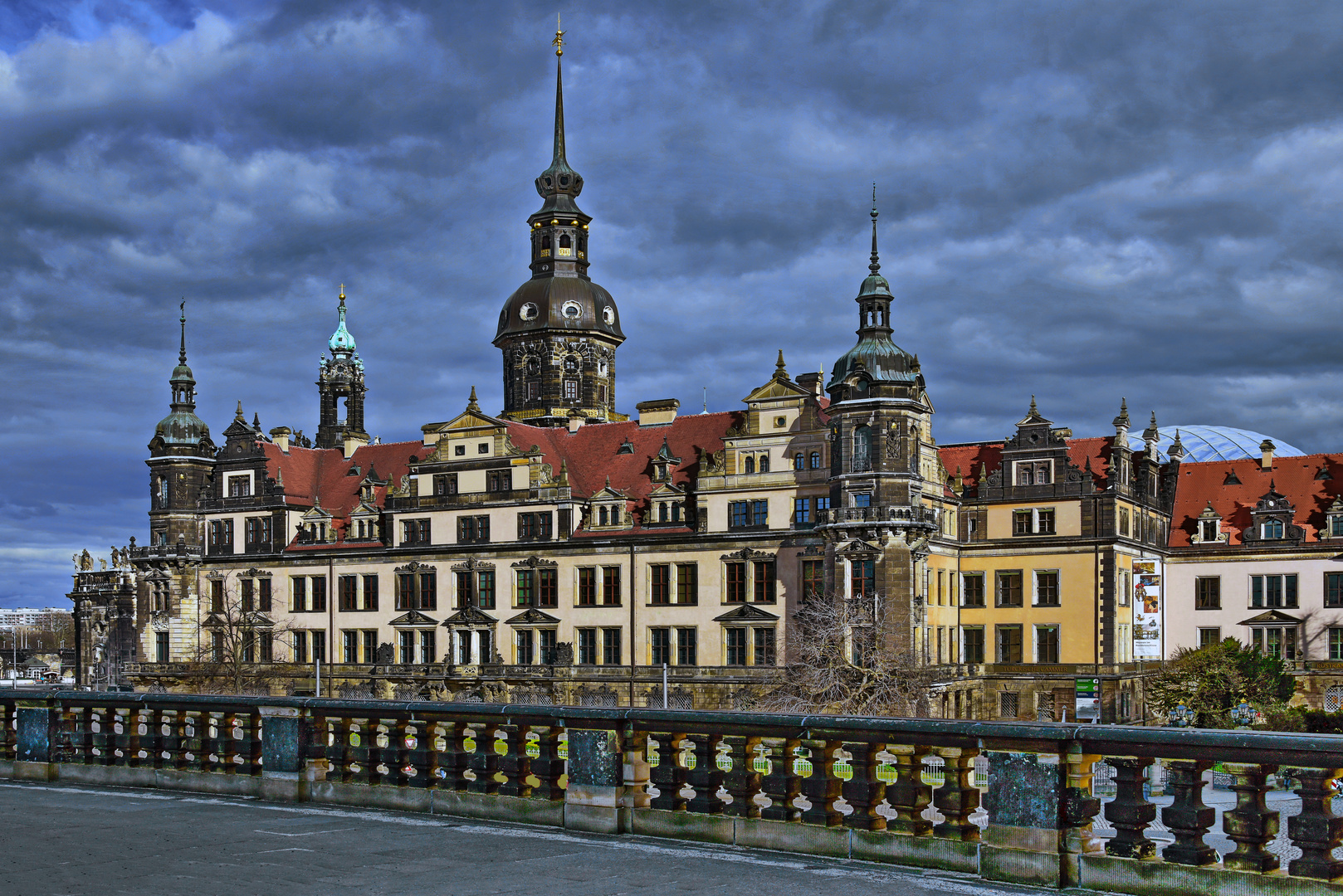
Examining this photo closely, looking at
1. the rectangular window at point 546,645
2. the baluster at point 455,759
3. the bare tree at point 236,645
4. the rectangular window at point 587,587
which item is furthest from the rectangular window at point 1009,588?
the baluster at point 455,759

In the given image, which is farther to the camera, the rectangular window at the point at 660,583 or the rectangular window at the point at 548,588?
the rectangular window at the point at 548,588

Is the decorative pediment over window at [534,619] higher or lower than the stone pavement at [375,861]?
lower

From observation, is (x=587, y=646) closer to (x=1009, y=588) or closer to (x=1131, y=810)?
(x=1009, y=588)

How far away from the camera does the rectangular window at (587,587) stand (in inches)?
2788

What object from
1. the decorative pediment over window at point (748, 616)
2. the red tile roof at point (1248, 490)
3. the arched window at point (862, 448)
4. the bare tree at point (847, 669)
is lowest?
the bare tree at point (847, 669)

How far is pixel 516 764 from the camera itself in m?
15.3

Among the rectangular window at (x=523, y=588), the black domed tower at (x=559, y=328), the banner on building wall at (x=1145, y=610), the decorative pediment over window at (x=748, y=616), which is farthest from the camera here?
the black domed tower at (x=559, y=328)

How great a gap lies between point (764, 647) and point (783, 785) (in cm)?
5305

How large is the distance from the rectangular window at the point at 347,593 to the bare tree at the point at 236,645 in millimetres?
3765

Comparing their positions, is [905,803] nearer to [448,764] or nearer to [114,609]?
[448,764]

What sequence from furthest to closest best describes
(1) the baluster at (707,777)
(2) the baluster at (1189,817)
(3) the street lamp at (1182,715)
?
1. (3) the street lamp at (1182,715)
2. (1) the baluster at (707,777)
3. (2) the baluster at (1189,817)

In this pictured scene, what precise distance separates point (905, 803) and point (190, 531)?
7690cm

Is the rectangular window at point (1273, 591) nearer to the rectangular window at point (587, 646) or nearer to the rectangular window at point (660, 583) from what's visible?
the rectangular window at point (660, 583)

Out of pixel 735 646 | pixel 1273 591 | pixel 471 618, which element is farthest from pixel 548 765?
pixel 1273 591
